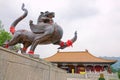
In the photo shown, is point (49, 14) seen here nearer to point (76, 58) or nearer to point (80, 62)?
point (80, 62)

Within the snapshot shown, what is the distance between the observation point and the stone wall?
3336mm

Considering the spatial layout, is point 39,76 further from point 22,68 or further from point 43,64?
point 22,68

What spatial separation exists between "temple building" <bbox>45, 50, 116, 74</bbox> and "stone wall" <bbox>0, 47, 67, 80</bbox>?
1025 inches

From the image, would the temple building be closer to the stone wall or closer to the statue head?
the statue head

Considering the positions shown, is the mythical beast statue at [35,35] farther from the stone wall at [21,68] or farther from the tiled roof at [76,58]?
the tiled roof at [76,58]

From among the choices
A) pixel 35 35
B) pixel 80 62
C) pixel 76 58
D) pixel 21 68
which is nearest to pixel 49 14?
pixel 35 35

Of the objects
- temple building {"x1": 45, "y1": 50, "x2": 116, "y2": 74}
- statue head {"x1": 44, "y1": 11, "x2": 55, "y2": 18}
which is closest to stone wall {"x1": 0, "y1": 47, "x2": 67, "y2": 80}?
statue head {"x1": 44, "y1": 11, "x2": 55, "y2": 18}

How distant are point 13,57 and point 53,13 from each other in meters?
2.73

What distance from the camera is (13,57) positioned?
3.65 m

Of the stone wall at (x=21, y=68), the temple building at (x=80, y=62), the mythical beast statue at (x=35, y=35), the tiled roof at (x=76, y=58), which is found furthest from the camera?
the tiled roof at (x=76, y=58)

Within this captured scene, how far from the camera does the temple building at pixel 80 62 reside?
104ft

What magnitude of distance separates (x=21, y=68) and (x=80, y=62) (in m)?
28.2

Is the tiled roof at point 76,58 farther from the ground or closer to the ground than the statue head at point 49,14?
farther from the ground

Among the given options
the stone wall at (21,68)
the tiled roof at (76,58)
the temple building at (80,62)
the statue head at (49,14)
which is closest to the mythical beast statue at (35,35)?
the statue head at (49,14)
